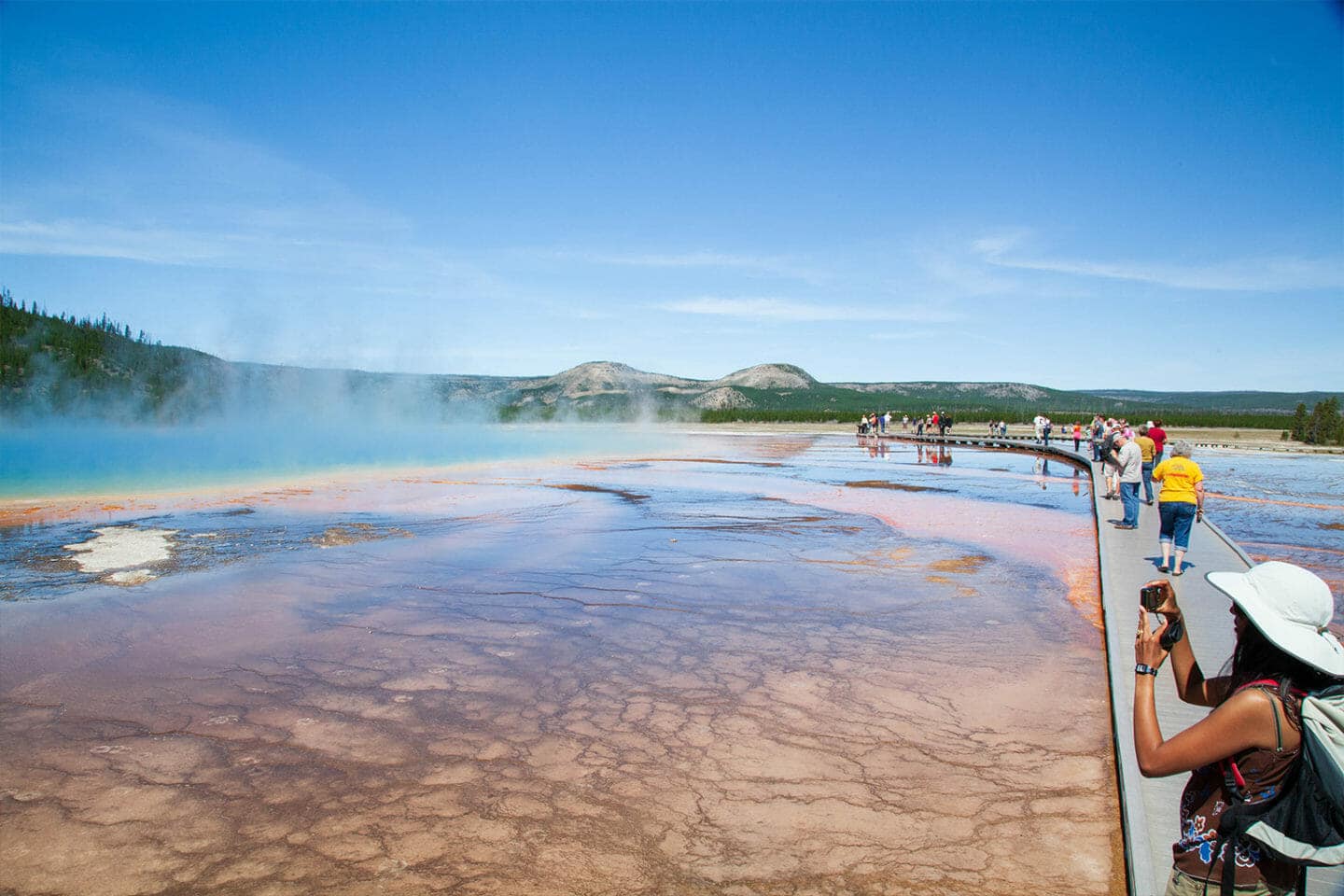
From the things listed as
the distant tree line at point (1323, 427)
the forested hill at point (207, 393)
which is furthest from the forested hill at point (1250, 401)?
the distant tree line at point (1323, 427)

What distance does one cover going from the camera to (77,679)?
670 cm

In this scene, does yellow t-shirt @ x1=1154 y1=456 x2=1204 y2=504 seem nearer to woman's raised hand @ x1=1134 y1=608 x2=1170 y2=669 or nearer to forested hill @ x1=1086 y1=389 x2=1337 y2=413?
woman's raised hand @ x1=1134 y1=608 x2=1170 y2=669

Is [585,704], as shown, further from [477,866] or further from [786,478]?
[786,478]

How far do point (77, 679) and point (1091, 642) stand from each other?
8.33m

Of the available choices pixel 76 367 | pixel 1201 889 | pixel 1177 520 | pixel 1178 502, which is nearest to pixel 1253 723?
pixel 1201 889

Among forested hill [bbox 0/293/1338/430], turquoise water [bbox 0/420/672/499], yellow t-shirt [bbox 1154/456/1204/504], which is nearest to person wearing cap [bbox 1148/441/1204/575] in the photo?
yellow t-shirt [bbox 1154/456/1204/504]

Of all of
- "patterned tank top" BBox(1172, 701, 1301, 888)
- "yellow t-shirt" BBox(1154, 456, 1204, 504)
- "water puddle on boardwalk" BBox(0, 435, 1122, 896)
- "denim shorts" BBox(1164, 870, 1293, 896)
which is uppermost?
"yellow t-shirt" BBox(1154, 456, 1204, 504)

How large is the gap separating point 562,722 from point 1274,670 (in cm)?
448

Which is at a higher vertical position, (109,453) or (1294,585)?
(1294,585)

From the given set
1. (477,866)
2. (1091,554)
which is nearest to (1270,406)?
(1091,554)

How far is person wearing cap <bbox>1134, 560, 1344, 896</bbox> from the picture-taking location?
202cm

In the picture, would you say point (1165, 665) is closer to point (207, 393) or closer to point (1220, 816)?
point (1220, 816)

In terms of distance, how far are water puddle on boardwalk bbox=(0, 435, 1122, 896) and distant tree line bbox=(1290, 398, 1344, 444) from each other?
135 feet

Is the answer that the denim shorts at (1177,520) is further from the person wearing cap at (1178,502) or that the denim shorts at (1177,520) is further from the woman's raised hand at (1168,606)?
the woman's raised hand at (1168,606)
